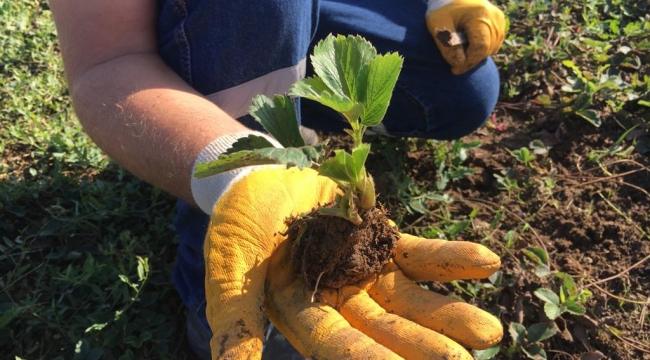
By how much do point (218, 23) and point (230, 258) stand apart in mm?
840

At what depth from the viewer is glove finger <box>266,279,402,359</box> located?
1204 millimetres

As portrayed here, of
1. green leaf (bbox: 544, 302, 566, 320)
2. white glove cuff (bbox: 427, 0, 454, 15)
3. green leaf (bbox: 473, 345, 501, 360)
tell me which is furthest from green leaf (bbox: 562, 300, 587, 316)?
white glove cuff (bbox: 427, 0, 454, 15)

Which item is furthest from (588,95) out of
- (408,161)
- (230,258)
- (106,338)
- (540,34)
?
(106,338)

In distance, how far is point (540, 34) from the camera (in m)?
3.06

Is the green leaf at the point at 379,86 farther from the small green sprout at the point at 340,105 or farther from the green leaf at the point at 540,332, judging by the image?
the green leaf at the point at 540,332

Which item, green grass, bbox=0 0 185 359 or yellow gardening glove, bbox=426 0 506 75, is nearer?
green grass, bbox=0 0 185 359

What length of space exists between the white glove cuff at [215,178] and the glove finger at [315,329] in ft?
0.94

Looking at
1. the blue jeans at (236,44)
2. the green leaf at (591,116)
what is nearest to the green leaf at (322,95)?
the blue jeans at (236,44)

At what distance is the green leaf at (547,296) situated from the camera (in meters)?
1.92

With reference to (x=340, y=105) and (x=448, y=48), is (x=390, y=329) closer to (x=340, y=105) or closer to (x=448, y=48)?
(x=340, y=105)

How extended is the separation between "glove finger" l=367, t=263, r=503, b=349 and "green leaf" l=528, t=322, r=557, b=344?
24.9 inches

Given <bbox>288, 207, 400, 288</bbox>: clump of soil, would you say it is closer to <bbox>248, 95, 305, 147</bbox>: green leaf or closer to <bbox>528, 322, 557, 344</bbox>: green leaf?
<bbox>248, 95, 305, 147</bbox>: green leaf

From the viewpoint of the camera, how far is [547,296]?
193 centimetres

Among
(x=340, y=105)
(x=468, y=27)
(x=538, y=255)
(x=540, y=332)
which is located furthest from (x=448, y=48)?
(x=340, y=105)
